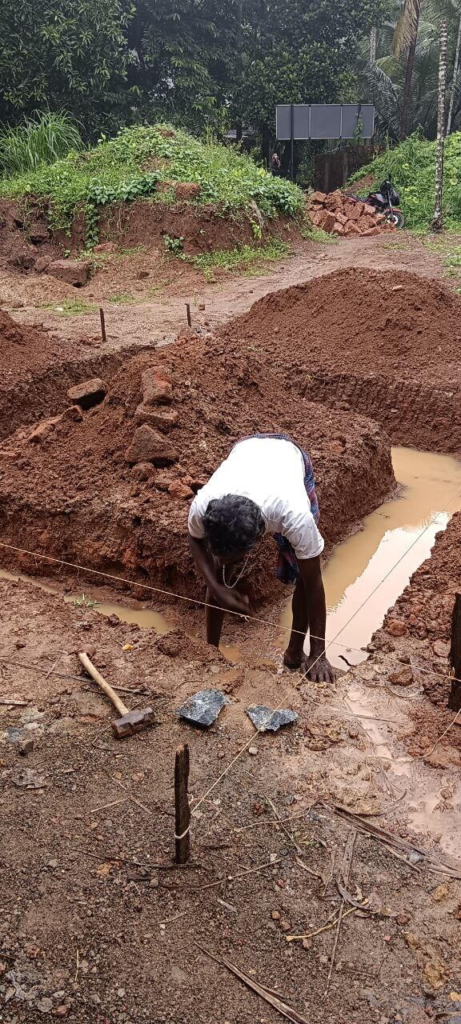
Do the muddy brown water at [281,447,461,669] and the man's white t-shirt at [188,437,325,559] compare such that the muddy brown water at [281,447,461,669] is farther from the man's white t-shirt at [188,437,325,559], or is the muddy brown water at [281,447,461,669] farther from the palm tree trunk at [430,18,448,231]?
the palm tree trunk at [430,18,448,231]

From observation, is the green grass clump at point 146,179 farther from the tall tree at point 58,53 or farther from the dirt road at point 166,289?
the tall tree at point 58,53

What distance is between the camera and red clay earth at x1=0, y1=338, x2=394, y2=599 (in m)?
5.45

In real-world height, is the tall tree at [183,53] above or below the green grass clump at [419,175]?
above

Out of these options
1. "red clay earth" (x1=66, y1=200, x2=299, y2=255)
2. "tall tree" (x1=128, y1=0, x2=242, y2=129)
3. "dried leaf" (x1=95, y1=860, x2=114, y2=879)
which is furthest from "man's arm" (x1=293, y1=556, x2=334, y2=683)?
"tall tree" (x1=128, y1=0, x2=242, y2=129)

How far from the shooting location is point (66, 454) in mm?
6316

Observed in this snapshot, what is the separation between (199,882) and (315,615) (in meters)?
1.43

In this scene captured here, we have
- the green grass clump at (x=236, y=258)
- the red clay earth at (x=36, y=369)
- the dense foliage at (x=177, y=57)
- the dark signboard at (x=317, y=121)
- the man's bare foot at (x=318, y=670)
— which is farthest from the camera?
the dark signboard at (x=317, y=121)

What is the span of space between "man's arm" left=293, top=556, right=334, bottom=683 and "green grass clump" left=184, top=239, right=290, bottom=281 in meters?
10.4

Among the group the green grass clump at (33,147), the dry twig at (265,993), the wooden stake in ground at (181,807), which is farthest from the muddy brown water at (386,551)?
the green grass clump at (33,147)

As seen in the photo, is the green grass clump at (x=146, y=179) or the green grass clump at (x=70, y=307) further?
the green grass clump at (x=146, y=179)

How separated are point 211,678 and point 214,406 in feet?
9.56

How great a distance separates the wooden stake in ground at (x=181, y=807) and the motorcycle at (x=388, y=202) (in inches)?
685

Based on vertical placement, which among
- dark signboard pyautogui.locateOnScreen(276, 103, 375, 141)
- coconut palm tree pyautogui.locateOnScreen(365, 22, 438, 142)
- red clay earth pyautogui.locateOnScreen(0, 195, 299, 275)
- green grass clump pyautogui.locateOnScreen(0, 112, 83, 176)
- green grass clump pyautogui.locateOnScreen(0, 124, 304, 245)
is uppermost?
coconut palm tree pyautogui.locateOnScreen(365, 22, 438, 142)

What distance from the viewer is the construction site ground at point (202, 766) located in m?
2.44
